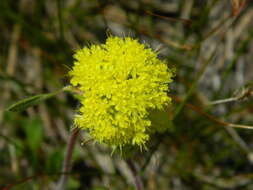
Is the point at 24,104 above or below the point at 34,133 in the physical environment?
below

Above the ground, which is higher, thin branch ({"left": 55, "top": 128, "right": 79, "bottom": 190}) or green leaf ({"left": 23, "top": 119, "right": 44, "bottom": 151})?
green leaf ({"left": 23, "top": 119, "right": 44, "bottom": 151})

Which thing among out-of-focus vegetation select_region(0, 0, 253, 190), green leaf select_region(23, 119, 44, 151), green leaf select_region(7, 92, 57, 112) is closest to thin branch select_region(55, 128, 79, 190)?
green leaf select_region(7, 92, 57, 112)

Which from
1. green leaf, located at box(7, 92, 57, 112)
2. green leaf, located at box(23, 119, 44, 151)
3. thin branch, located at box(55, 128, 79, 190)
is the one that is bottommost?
thin branch, located at box(55, 128, 79, 190)

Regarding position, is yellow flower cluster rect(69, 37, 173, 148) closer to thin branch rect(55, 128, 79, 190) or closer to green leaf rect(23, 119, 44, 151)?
thin branch rect(55, 128, 79, 190)

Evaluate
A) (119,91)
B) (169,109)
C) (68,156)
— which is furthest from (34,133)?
(119,91)

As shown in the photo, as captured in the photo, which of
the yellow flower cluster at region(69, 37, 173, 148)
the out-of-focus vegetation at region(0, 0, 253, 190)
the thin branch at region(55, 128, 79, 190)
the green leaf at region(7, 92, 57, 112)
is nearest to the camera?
the yellow flower cluster at region(69, 37, 173, 148)

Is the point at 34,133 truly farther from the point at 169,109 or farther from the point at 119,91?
the point at 119,91

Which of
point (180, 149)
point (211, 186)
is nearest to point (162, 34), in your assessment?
point (180, 149)

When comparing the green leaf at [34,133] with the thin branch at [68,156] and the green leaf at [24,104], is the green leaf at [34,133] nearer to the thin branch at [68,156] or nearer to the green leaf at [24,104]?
the thin branch at [68,156]
